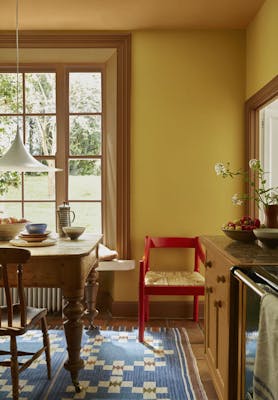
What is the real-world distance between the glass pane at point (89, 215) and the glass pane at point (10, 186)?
0.59 meters

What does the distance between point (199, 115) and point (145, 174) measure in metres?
0.79

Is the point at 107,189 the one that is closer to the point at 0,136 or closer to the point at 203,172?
the point at 203,172

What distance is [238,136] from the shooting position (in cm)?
417

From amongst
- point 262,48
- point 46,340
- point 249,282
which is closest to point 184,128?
point 262,48

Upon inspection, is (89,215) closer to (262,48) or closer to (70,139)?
(70,139)

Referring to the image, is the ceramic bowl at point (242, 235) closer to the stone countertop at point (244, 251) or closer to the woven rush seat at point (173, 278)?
the stone countertop at point (244, 251)

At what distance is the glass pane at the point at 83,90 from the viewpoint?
171 inches

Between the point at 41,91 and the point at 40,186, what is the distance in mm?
984

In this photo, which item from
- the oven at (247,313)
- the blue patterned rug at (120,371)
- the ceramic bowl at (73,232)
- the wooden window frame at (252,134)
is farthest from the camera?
the wooden window frame at (252,134)

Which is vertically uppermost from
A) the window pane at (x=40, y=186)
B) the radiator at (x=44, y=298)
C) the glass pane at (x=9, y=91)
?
the glass pane at (x=9, y=91)

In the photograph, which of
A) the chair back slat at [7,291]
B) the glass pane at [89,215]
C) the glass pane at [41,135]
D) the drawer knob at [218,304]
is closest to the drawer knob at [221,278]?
the drawer knob at [218,304]

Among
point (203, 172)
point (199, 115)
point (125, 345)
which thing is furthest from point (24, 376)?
point (199, 115)

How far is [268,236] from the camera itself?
2.20 m

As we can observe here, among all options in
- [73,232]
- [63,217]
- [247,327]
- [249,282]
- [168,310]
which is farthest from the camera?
[168,310]
